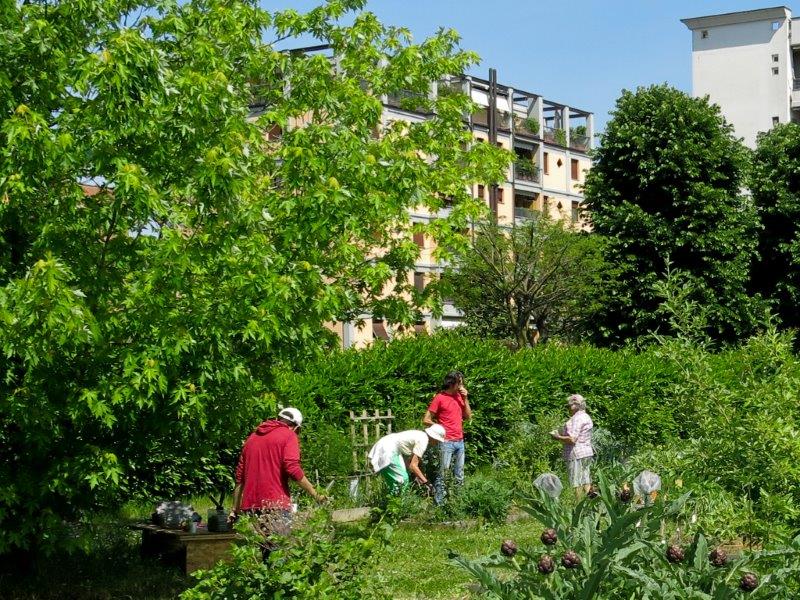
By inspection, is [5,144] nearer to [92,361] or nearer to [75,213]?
[75,213]

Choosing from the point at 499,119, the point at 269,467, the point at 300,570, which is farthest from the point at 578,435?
the point at 499,119

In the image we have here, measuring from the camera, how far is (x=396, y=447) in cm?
1619

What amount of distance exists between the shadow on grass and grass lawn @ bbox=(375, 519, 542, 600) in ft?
6.65

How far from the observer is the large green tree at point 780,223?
39.3m

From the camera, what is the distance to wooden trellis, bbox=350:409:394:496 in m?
18.1

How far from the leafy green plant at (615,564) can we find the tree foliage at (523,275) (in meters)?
33.1

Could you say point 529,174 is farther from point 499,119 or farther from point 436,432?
point 436,432

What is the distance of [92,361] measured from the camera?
983 cm

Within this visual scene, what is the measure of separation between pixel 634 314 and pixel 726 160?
5.70 metres

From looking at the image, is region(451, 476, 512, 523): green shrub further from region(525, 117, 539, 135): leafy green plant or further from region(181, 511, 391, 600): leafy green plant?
region(525, 117, 539, 135): leafy green plant

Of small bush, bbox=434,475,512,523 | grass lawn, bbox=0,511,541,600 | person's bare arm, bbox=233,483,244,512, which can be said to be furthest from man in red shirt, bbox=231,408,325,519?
small bush, bbox=434,475,512,523

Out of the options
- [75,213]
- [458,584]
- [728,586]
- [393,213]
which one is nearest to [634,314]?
[393,213]

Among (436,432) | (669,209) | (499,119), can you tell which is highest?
(499,119)

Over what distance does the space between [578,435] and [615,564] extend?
428 inches
